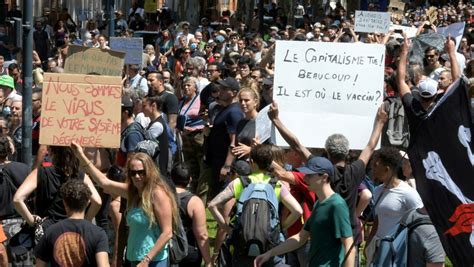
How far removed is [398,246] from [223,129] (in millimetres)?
3844

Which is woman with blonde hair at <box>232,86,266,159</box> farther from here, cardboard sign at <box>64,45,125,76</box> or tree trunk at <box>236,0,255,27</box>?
tree trunk at <box>236,0,255,27</box>

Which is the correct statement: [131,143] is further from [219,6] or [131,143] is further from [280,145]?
[219,6]

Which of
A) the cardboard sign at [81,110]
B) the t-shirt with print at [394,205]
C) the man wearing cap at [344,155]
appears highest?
the cardboard sign at [81,110]

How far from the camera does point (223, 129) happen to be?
12.2 meters

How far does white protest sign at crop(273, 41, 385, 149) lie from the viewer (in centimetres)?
948

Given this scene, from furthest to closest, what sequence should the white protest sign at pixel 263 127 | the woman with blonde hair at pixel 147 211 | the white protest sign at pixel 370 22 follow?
the white protest sign at pixel 370 22 → the white protest sign at pixel 263 127 → the woman with blonde hair at pixel 147 211

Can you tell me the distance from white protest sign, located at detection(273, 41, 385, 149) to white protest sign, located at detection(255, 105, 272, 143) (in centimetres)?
23

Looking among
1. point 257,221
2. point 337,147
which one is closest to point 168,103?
point 337,147

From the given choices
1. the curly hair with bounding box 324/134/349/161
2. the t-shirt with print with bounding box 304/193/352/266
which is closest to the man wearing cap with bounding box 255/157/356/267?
the t-shirt with print with bounding box 304/193/352/266

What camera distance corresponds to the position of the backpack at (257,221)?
8.52m

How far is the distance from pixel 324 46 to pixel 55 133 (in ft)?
7.33

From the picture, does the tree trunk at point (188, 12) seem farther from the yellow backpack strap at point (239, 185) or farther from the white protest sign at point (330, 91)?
the yellow backpack strap at point (239, 185)

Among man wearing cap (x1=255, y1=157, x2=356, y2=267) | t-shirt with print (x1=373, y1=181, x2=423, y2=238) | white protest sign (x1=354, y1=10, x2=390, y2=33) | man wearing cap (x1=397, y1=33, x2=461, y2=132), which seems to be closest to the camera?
man wearing cap (x1=397, y1=33, x2=461, y2=132)

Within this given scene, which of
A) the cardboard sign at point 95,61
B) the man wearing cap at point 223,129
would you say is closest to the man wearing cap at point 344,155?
the cardboard sign at point 95,61
